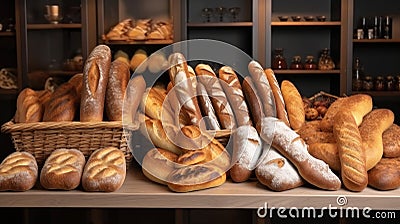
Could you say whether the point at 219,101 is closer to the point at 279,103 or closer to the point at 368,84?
the point at 279,103

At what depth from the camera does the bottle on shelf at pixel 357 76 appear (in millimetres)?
3445

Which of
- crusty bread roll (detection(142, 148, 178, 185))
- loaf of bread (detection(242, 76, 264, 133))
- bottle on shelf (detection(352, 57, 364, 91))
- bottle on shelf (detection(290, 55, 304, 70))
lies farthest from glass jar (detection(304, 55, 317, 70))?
crusty bread roll (detection(142, 148, 178, 185))

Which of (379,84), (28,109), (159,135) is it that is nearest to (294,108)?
(159,135)

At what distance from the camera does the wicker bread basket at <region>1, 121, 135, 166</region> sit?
4.62 feet

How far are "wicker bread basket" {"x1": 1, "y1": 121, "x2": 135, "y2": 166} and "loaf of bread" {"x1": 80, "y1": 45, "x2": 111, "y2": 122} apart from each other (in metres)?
0.04

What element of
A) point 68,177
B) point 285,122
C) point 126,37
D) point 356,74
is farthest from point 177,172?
point 356,74

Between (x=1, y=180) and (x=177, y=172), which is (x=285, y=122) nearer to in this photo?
(x=177, y=172)

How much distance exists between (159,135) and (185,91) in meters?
0.14

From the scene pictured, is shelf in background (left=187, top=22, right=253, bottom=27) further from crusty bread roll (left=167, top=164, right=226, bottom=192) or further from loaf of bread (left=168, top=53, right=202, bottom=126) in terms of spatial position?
crusty bread roll (left=167, top=164, right=226, bottom=192)

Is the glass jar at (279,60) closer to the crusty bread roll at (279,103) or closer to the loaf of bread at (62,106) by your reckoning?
the crusty bread roll at (279,103)

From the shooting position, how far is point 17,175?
1283mm

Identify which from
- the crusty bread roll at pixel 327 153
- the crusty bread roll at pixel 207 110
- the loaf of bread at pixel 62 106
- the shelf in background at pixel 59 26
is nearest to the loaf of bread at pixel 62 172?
the loaf of bread at pixel 62 106

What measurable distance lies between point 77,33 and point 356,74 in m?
1.78

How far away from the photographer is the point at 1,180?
1288mm
